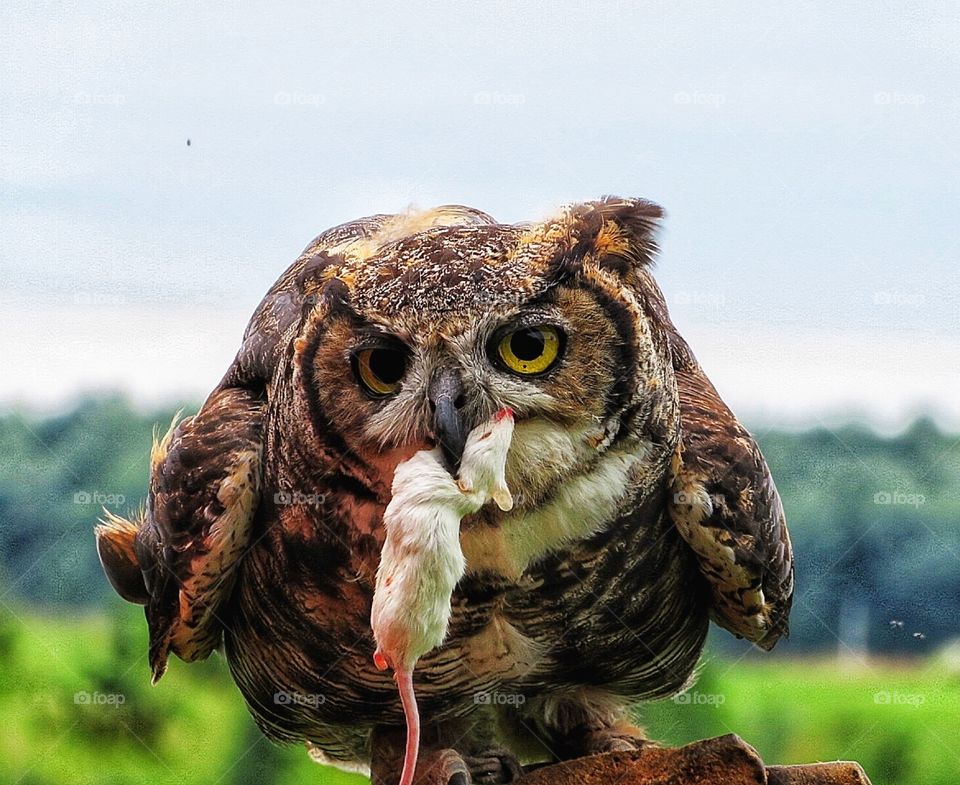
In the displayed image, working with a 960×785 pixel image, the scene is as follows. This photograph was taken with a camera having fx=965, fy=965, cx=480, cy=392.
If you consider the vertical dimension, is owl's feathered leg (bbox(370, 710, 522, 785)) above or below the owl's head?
below

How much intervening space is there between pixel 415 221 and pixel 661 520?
1.73 ft

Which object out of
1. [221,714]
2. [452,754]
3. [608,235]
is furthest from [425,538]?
[221,714]

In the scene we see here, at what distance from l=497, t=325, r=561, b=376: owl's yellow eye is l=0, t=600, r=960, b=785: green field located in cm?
91

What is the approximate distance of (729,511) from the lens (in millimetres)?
1211

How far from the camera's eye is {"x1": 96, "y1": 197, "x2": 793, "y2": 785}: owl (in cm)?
97

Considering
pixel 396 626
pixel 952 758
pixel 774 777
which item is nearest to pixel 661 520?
pixel 774 777

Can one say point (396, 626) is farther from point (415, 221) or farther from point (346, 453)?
point (415, 221)

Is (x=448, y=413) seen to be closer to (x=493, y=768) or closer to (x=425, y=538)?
(x=425, y=538)

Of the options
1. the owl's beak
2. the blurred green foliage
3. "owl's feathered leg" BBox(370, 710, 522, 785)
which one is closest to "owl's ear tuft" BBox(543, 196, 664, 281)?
the owl's beak

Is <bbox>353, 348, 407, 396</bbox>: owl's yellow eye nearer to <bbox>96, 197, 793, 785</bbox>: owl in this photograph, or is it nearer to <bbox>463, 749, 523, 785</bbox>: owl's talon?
<bbox>96, 197, 793, 785</bbox>: owl

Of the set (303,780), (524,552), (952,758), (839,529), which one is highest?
(524,552)

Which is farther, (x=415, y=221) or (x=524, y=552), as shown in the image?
(x=415, y=221)

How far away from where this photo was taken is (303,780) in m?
2.08

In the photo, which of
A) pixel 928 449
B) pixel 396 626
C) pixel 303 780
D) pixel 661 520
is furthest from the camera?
pixel 303 780
